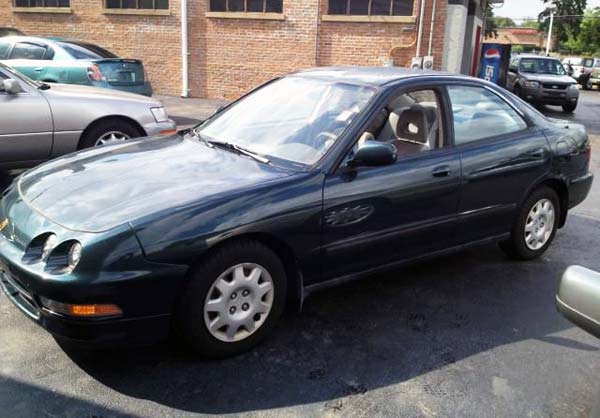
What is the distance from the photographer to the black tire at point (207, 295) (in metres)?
2.90

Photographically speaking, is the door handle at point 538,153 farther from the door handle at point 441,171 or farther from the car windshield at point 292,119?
the car windshield at point 292,119

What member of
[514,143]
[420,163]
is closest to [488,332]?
[420,163]

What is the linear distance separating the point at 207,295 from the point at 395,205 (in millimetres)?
1363

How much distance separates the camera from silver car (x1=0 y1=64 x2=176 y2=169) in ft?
19.2

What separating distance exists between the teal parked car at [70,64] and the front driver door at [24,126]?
10.9 ft

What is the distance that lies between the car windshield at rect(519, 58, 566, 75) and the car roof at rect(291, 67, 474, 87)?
51.6 feet

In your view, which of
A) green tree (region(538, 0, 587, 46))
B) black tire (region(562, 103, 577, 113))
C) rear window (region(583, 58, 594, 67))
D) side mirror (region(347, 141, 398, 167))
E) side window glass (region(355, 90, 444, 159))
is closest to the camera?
side mirror (region(347, 141, 398, 167))

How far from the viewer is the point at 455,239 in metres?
4.14

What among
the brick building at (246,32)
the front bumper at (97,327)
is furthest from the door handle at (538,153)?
the brick building at (246,32)

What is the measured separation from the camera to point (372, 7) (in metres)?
13.5

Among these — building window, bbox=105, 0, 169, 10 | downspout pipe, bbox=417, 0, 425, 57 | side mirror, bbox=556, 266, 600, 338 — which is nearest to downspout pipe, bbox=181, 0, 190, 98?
building window, bbox=105, 0, 169, 10

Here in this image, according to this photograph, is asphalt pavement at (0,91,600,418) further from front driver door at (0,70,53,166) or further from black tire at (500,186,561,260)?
front driver door at (0,70,53,166)

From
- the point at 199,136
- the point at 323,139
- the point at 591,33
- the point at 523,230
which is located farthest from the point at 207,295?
the point at 591,33

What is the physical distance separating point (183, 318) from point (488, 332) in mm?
1899
